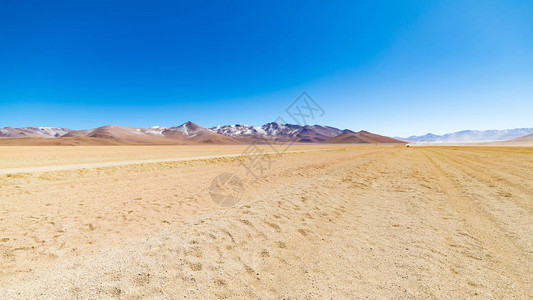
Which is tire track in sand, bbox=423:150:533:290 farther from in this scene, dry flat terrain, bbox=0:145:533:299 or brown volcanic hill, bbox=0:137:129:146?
brown volcanic hill, bbox=0:137:129:146

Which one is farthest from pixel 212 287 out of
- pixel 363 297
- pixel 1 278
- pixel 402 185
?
pixel 402 185

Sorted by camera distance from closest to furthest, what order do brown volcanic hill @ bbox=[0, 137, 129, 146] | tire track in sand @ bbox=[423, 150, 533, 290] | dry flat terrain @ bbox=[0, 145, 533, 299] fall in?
dry flat terrain @ bbox=[0, 145, 533, 299] → tire track in sand @ bbox=[423, 150, 533, 290] → brown volcanic hill @ bbox=[0, 137, 129, 146]

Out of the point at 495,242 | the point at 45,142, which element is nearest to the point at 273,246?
the point at 495,242

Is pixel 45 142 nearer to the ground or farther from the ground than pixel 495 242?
farther from the ground

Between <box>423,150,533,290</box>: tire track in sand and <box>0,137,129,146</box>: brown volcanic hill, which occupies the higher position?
<box>0,137,129,146</box>: brown volcanic hill

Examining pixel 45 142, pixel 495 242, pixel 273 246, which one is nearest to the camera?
pixel 495 242

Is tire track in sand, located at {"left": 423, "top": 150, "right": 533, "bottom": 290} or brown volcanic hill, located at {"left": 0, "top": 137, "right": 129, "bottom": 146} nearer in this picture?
tire track in sand, located at {"left": 423, "top": 150, "right": 533, "bottom": 290}

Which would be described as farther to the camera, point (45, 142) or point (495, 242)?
point (45, 142)

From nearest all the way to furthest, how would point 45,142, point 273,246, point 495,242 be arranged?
point 495,242, point 273,246, point 45,142

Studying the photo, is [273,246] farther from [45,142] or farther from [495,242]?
[45,142]

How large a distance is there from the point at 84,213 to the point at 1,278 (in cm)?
329

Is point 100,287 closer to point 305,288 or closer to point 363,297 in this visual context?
point 305,288

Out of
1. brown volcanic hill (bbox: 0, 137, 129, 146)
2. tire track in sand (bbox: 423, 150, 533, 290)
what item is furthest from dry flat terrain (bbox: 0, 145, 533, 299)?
brown volcanic hill (bbox: 0, 137, 129, 146)

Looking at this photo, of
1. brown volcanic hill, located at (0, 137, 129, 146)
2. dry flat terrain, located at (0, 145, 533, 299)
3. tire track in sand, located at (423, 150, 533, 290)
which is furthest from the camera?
brown volcanic hill, located at (0, 137, 129, 146)
